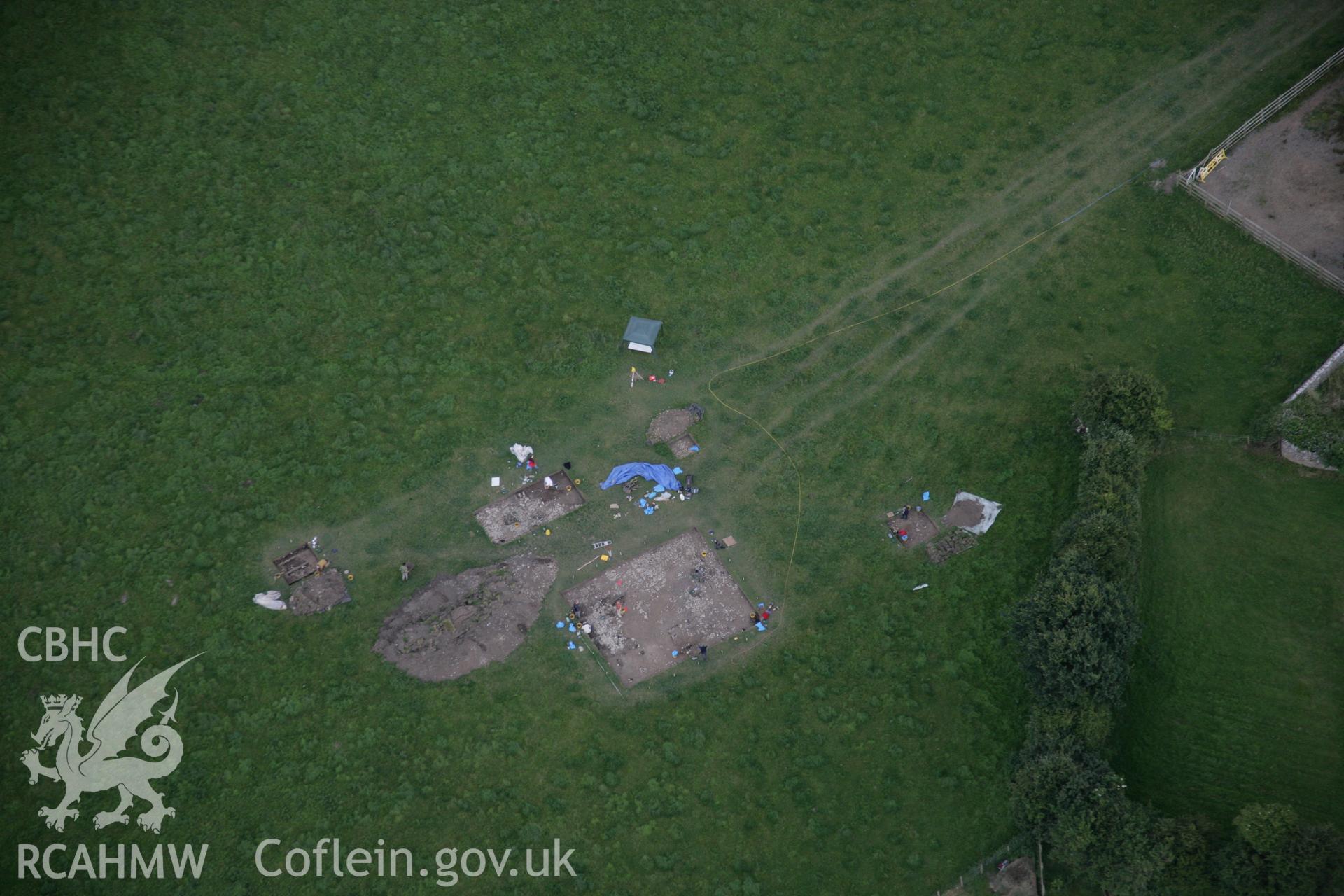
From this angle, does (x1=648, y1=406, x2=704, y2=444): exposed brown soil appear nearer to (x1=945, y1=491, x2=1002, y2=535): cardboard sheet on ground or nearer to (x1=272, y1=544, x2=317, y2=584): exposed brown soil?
(x1=945, y1=491, x2=1002, y2=535): cardboard sheet on ground

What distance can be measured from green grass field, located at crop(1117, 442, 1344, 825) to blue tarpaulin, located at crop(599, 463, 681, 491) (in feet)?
62.7

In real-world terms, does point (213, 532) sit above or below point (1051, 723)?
below

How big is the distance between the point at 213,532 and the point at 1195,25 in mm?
52285

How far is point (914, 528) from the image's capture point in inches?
1549

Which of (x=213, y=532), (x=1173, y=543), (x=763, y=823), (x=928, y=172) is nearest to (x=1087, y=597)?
(x=1173, y=543)

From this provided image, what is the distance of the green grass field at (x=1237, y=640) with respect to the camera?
33812 mm

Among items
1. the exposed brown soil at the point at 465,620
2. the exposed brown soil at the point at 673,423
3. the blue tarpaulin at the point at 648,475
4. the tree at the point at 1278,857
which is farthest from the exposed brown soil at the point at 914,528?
the tree at the point at 1278,857

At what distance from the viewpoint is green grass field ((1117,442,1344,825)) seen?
33812mm

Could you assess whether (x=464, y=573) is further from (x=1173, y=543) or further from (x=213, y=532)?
(x=1173, y=543)

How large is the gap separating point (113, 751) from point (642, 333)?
26596 millimetres

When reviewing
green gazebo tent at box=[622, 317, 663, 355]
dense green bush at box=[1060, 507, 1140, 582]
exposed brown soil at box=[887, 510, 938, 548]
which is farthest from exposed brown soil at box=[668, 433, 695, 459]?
dense green bush at box=[1060, 507, 1140, 582]

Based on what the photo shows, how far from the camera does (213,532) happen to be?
39.3 m

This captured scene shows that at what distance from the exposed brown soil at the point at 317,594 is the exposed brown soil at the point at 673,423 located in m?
14.1

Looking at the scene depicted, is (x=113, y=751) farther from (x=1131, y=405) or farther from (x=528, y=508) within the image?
(x=1131, y=405)
